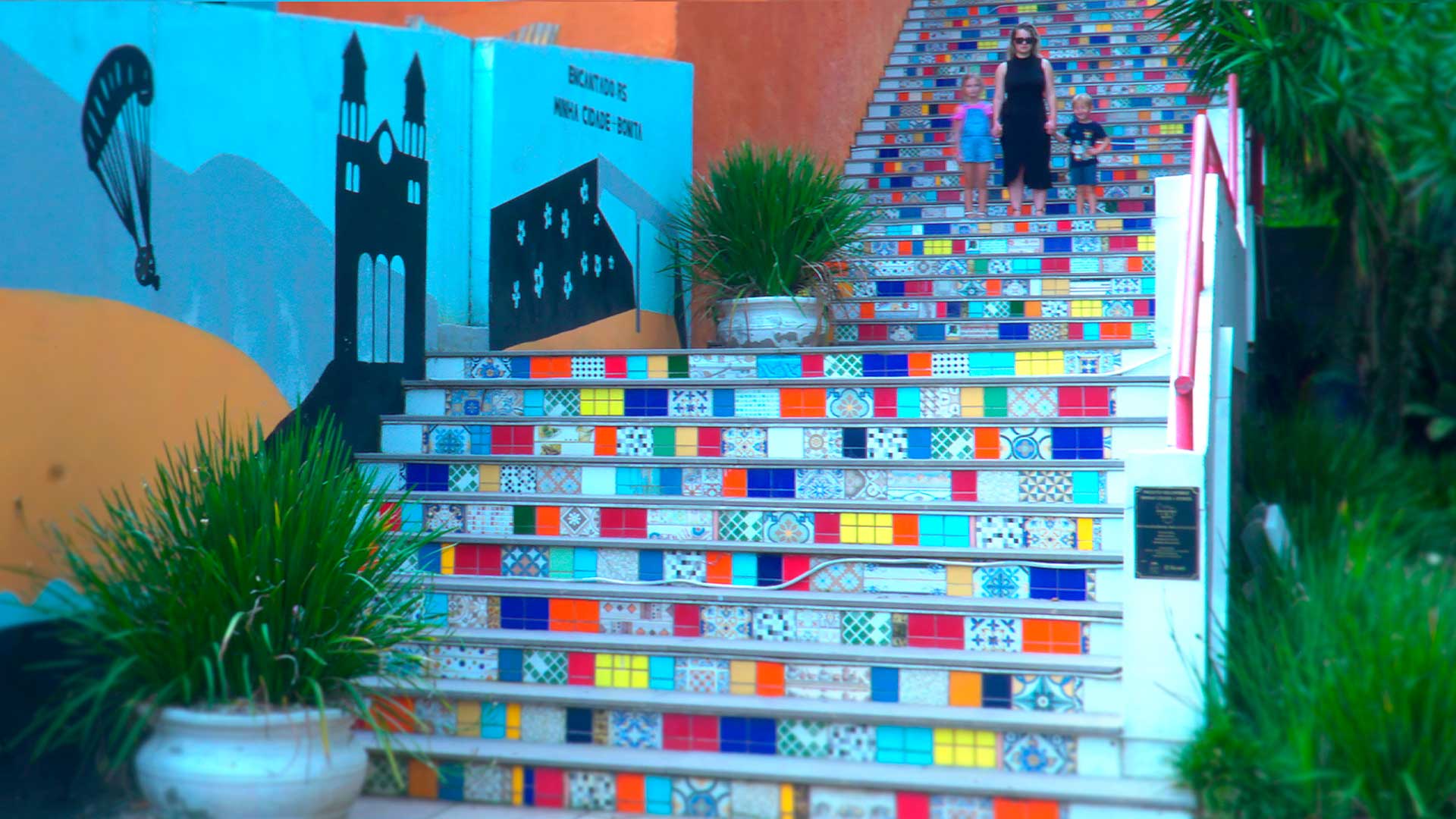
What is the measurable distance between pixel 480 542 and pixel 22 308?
5.52ft

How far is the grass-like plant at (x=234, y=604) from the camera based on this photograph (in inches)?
141

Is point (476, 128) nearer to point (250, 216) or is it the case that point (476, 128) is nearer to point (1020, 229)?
point (250, 216)

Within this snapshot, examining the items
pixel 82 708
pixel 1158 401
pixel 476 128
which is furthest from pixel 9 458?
pixel 1158 401

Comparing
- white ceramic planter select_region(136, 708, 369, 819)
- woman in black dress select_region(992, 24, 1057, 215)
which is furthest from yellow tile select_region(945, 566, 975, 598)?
woman in black dress select_region(992, 24, 1057, 215)

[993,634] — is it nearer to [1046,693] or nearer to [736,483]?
[1046,693]

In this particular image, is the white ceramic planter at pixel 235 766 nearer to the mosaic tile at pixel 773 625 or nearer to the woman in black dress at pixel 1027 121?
the mosaic tile at pixel 773 625

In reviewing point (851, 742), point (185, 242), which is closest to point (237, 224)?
point (185, 242)

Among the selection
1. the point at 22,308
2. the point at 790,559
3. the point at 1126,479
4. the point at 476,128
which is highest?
the point at 476,128

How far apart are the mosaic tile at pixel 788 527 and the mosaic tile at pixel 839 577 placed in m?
0.18

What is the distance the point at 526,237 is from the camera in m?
6.70

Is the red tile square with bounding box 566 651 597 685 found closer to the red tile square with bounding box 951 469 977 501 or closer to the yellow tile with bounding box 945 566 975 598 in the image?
the yellow tile with bounding box 945 566 975 598

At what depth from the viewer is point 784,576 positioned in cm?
481

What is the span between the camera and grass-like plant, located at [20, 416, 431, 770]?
3.57 m

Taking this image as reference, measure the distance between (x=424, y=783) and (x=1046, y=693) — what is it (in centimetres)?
185
